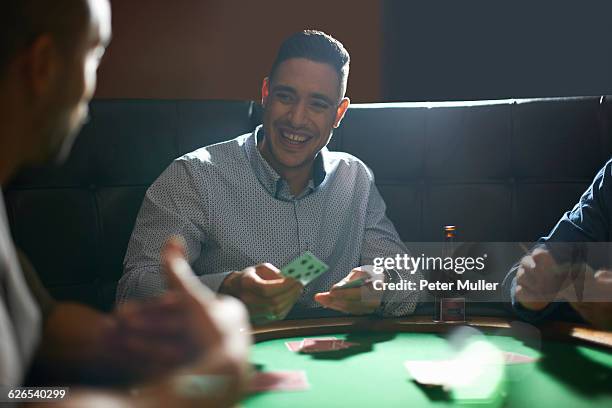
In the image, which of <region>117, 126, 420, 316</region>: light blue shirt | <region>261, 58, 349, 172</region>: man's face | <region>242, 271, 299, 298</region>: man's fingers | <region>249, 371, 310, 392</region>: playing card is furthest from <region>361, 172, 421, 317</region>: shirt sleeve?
<region>249, 371, 310, 392</region>: playing card

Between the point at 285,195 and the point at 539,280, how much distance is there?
869 millimetres

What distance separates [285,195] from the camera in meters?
2.34

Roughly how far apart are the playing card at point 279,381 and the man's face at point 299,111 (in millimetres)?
1149

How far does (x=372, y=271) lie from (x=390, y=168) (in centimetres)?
62

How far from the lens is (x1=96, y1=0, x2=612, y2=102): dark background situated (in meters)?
2.80

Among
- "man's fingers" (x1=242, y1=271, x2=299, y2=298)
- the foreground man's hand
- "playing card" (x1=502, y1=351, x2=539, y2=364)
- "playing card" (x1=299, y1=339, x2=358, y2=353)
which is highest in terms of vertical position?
the foreground man's hand

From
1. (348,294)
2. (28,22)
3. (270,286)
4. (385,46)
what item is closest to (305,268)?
(270,286)

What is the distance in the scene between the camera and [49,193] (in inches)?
90.7

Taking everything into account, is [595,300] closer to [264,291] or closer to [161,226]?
[264,291]

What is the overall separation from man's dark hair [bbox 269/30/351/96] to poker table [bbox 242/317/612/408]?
3.06ft

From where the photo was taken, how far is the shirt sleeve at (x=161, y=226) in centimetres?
195

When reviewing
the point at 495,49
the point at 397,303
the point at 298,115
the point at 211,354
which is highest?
the point at 495,49

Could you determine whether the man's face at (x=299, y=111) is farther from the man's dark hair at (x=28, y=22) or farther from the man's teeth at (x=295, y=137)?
the man's dark hair at (x=28, y=22)

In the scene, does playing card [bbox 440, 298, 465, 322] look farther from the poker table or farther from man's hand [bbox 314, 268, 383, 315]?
man's hand [bbox 314, 268, 383, 315]
